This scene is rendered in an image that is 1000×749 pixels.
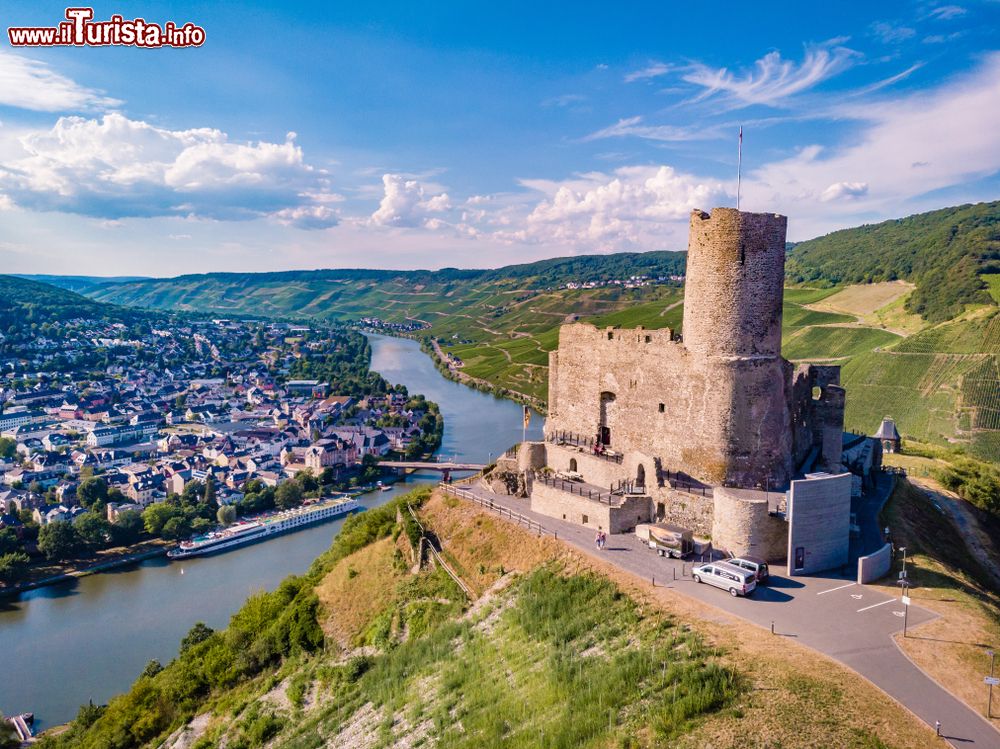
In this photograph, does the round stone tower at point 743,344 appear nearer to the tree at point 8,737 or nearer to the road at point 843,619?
the road at point 843,619

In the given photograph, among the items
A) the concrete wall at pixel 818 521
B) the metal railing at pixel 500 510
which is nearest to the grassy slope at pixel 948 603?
the concrete wall at pixel 818 521

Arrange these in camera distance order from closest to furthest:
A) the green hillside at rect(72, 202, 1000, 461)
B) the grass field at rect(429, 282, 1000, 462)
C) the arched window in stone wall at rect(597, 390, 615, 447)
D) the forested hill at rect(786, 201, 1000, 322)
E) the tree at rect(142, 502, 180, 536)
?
the arched window in stone wall at rect(597, 390, 615, 447) → the tree at rect(142, 502, 180, 536) → the grass field at rect(429, 282, 1000, 462) → the green hillside at rect(72, 202, 1000, 461) → the forested hill at rect(786, 201, 1000, 322)

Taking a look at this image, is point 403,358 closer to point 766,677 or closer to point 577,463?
point 577,463

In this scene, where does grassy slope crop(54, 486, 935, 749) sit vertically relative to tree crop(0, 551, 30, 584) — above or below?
above

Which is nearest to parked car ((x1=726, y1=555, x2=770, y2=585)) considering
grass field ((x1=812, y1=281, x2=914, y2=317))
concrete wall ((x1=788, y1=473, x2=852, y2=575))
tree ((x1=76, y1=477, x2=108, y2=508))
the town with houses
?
concrete wall ((x1=788, y1=473, x2=852, y2=575))

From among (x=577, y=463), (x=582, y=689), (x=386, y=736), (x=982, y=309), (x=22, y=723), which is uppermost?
(x=982, y=309)

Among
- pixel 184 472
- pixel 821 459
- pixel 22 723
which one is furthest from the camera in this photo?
pixel 184 472

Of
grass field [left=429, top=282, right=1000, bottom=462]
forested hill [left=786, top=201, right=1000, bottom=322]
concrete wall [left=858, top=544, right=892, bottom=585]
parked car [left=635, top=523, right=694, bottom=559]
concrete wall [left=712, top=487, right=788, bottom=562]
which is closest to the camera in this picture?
concrete wall [left=858, top=544, right=892, bottom=585]

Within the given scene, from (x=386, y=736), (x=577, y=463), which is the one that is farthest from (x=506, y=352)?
(x=386, y=736)

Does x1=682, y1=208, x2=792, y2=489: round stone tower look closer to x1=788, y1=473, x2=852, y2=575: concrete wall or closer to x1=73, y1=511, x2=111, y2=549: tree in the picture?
x1=788, y1=473, x2=852, y2=575: concrete wall
